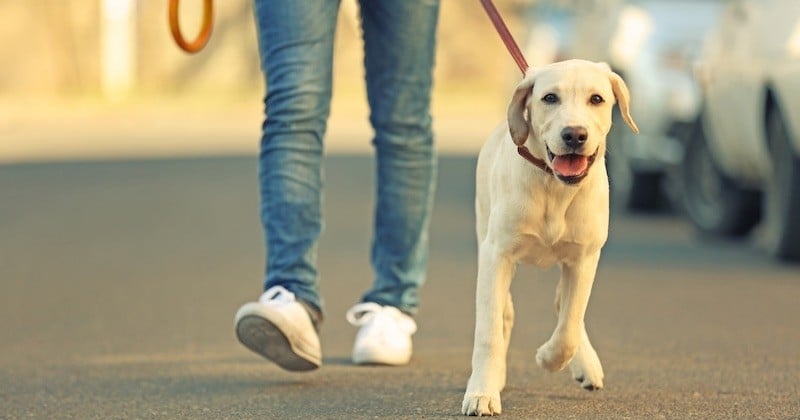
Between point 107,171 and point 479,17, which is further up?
point 479,17

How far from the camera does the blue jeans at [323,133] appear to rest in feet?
18.0

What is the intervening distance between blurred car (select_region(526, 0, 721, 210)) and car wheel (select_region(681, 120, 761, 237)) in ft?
0.61

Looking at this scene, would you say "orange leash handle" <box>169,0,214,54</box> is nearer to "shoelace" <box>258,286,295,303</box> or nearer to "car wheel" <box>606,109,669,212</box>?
"shoelace" <box>258,286,295,303</box>

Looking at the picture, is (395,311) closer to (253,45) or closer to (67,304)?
(67,304)

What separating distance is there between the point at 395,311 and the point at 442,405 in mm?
940

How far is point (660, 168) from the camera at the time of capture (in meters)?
12.2

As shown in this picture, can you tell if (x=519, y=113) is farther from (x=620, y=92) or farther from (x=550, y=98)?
(x=620, y=92)

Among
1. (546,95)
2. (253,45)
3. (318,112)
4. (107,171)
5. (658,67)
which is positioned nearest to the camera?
(546,95)

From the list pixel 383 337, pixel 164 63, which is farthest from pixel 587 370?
pixel 164 63

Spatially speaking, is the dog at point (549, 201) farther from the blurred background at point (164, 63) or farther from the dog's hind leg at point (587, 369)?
the blurred background at point (164, 63)

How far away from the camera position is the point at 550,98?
184 inches

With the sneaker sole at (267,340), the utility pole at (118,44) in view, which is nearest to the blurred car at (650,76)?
the sneaker sole at (267,340)

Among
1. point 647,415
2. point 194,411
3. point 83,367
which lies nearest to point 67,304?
point 83,367

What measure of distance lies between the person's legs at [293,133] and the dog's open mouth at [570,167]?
1.11 m
